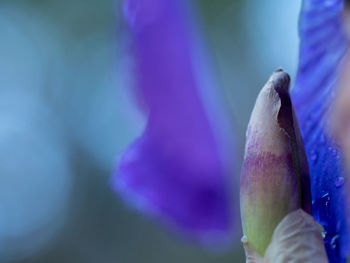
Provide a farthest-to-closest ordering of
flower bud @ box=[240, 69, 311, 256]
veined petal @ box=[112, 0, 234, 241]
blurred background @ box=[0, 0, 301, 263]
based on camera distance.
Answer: blurred background @ box=[0, 0, 301, 263] < veined petal @ box=[112, 0, 234, 241] < flower bud @ box=[240, 69, 311, 256]

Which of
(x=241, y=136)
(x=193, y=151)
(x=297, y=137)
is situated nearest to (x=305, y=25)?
(x=297, y=137)

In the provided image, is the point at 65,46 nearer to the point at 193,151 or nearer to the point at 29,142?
the point at 29,142

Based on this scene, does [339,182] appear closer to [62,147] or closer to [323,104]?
[323,104]

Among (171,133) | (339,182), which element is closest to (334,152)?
(339,182)

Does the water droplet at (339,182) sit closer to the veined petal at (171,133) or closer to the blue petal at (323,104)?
the blue petal at (323,104)

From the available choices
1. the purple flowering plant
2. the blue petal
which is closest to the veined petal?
the purple flowering plant

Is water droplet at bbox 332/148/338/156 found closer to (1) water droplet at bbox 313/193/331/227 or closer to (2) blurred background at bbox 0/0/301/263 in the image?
(1) water droplet at bbox 313/193/331/227

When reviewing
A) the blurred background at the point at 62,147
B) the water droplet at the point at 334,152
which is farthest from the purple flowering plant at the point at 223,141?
the blurred background at the point at 62,147
